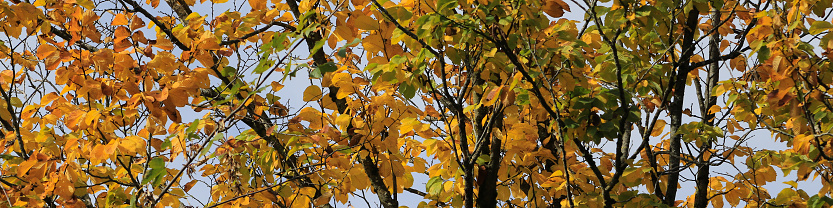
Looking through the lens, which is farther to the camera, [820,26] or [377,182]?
[377,182]

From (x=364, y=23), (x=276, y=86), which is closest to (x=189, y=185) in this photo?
(x=276, y=86)

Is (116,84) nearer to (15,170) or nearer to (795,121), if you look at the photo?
(15,170)

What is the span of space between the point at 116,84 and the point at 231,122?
0.78 meters

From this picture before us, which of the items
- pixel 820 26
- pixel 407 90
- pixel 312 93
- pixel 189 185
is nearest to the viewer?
pixel 407 90

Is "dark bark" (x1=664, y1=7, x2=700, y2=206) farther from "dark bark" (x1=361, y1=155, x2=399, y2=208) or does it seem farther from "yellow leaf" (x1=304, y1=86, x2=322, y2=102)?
"yellow leaf" (x1=304, y1=86, x2=322, y2=102)

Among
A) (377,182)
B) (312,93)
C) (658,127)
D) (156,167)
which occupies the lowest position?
(156,167)

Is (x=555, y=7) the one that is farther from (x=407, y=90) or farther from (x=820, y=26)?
(x=820, y=26)

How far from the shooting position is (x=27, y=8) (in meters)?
4.18

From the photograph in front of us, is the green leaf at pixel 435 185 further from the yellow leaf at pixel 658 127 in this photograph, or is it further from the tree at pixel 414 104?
the yellow leaf at pixel 658 127

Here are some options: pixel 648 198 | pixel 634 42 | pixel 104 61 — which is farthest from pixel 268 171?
pixel 634 42

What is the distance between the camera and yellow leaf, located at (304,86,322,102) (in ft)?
12.9

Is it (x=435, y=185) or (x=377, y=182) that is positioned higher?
(x=377, y=182)

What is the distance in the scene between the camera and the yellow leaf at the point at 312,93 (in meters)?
3.94

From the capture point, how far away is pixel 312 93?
156 inches
